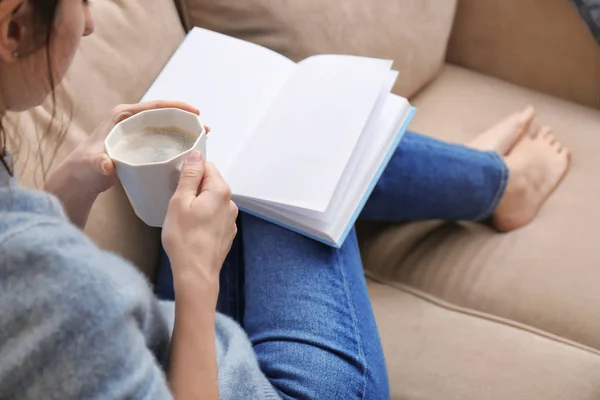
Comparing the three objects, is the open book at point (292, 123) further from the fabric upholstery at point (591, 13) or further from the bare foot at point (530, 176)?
the fabric upholstery at point (591, 13)

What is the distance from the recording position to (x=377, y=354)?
Result: 762 mm

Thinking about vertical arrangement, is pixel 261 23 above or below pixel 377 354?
above

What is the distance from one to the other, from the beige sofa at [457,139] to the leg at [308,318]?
142mm

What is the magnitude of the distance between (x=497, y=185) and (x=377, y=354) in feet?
1.33

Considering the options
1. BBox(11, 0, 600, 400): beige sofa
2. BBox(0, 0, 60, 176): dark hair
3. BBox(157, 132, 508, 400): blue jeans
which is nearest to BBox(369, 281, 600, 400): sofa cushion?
BBox(11, 0, 600, 400): beige sofa

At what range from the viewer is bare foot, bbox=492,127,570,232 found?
102 cm

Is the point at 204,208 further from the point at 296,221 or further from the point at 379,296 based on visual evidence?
the point at 379,296

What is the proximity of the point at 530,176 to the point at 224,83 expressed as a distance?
1.77 ft

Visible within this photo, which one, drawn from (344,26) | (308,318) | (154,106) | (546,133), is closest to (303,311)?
(308,318)

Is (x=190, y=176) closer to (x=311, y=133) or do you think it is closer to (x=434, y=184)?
(x=311, y=133)

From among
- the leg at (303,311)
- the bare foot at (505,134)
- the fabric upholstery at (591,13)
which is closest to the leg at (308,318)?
the leg at (303,311)

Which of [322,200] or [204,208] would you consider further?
[322,200]

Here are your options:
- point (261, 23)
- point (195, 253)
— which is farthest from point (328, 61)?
point (195, 253)

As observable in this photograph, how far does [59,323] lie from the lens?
45 cm
